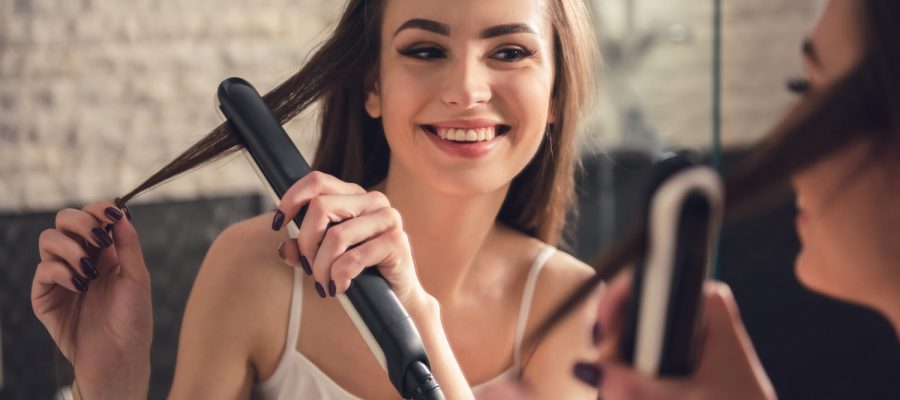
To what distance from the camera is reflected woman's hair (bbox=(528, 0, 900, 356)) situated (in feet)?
0.99

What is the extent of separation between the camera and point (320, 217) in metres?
0.60

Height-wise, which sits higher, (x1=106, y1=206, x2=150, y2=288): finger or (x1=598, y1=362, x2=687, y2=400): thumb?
(x1=106, y1=206, x2=150, y2=288): finger

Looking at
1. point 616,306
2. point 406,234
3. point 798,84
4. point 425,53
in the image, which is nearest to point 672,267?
point 616,306

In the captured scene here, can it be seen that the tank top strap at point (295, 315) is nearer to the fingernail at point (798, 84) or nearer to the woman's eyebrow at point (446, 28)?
the woman's eyebrow at point (446, 28)

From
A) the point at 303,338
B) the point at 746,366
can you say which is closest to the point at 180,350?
the point at 303,338

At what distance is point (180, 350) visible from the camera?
2.78 feet

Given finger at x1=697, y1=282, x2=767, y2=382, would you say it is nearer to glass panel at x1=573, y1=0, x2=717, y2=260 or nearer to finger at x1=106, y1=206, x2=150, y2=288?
finger at x1=106, y1=206, x2=150, y2=288

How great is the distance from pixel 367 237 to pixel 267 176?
0.07 meters

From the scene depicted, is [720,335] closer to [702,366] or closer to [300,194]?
[702,366]

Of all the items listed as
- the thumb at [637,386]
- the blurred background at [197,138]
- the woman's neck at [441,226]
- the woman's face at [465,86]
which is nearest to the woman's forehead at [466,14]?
the woman's face at [465,86]

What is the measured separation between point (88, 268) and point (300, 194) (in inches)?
7.5

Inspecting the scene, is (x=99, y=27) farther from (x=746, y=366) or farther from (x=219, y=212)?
(x=746, y=366)

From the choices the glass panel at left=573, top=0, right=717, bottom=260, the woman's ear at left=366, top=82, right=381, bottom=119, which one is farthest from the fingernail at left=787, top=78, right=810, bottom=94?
the glass panel at left=573, top=0, right=717, bottom=260

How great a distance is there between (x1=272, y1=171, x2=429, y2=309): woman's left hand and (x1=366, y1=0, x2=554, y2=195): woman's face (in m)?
0.17
